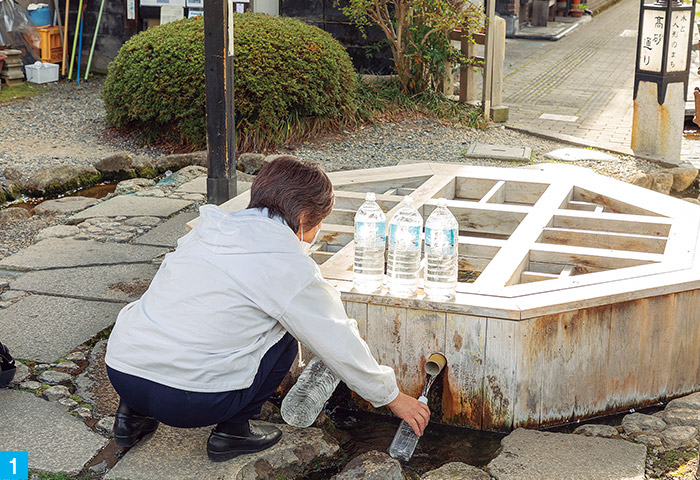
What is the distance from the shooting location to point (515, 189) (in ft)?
17.7

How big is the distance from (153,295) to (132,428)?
1.83 feet

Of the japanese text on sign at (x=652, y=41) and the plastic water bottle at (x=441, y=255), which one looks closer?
the plastic water bottle at (x=441, y=255)

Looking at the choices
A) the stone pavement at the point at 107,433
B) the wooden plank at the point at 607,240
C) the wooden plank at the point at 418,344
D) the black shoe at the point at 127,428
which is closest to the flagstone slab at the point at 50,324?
the stone pavement at the point at 107,433

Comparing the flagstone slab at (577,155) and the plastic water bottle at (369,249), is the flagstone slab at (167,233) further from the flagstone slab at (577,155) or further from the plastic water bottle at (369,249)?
the flagstone slab at (577,155)

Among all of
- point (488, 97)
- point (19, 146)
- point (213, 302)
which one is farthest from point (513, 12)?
point (213, 302)

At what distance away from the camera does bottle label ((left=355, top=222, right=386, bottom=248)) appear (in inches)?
143

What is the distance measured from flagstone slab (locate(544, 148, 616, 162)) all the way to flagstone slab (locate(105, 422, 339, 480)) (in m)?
5.50

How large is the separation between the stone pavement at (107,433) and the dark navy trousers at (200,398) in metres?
0.21

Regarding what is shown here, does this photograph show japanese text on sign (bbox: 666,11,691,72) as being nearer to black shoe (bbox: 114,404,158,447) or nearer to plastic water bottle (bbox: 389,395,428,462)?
plastic water bottle (bbox: 389,395,428,462)

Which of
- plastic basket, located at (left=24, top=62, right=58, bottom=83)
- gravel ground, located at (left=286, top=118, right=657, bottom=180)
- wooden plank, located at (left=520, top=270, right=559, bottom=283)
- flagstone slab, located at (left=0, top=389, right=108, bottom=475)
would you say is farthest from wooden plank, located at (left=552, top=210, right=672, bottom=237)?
plastic basket, located at (left=24, top=62, right=58, bottom=83)

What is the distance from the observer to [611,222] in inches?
180

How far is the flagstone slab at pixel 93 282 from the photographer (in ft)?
15.5

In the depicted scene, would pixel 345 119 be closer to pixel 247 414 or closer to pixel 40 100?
pixel 40 100

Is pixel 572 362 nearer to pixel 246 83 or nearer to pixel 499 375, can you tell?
pixel 499 375
